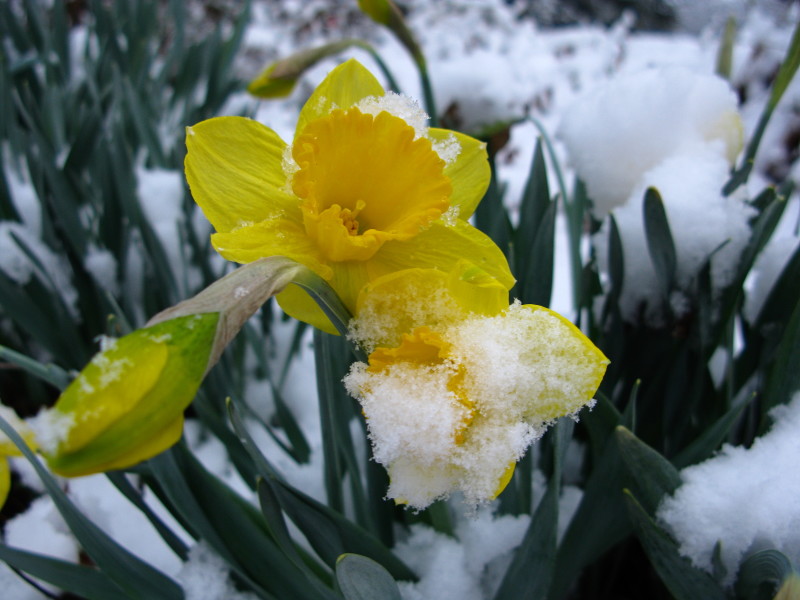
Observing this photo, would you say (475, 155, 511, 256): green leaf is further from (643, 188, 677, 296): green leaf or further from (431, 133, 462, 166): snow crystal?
(431, 133, 462, 166): snow crystal

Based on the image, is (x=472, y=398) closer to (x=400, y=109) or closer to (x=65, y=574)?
(x=400, y=109)

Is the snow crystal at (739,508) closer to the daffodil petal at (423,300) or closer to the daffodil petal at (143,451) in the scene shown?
the daffodil petal at (423,300)

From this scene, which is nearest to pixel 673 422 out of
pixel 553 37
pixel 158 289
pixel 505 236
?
pixel 505 236

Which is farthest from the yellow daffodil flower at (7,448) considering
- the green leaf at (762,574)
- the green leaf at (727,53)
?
the green leaf at (727,53)

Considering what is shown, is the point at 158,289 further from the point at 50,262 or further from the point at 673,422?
the point at 673,422

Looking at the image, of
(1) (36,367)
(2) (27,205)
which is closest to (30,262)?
(2) (27,205)

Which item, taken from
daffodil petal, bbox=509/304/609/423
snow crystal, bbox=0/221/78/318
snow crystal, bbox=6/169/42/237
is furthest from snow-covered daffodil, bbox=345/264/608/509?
snow crystal, bbox=6/169/42/237

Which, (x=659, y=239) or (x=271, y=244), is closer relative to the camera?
(x=271, y=244)
